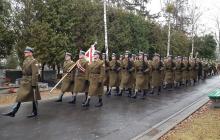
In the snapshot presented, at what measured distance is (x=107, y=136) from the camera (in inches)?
382

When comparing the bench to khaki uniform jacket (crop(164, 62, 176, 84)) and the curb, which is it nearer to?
the curb

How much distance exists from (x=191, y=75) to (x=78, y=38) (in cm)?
759

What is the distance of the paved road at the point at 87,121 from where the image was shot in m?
9.68

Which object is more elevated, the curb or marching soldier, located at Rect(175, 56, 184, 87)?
marching soldier, located at Rect(175, 56, 184, 87)

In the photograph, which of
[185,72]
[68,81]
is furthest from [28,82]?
[185,72]

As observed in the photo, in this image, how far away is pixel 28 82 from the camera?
11750mm

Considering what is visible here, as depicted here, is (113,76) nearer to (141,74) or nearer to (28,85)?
(141,74)

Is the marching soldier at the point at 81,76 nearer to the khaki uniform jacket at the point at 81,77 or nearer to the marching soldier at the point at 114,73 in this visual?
the khaki uniform jacket at the point at 81,77

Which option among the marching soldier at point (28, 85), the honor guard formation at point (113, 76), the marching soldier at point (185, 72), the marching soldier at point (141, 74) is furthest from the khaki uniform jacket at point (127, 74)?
the marching soldier at point (185, 72)

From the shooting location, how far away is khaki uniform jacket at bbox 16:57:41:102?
1166cm

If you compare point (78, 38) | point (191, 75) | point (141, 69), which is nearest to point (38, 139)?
point (141, 69)

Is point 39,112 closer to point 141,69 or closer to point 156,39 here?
point 141,69

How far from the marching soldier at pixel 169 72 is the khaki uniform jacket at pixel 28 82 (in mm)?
12091

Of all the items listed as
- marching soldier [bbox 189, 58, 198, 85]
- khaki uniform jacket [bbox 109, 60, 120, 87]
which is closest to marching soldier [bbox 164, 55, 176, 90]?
marching soldier [bbox 189, 58, 198, 85]
